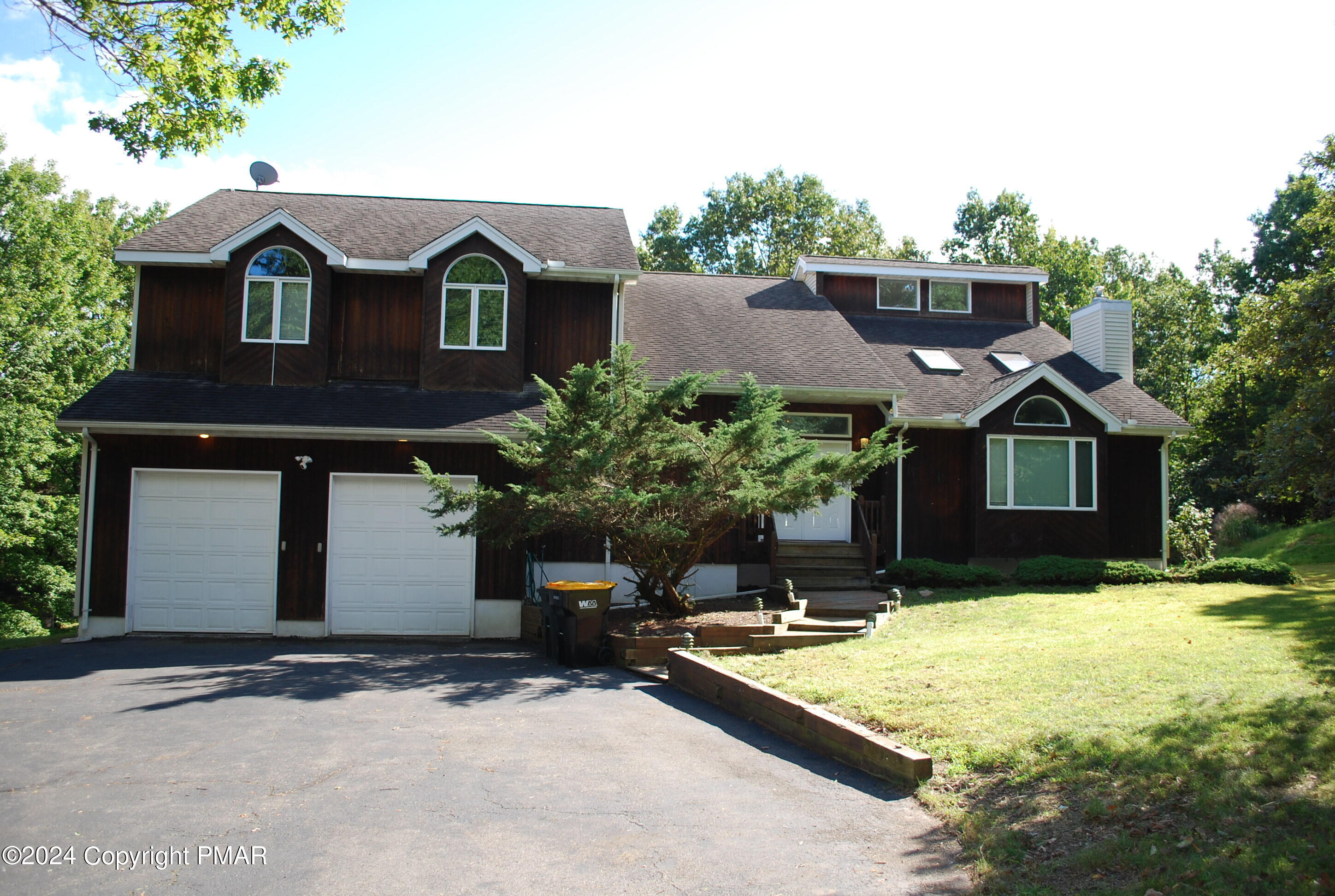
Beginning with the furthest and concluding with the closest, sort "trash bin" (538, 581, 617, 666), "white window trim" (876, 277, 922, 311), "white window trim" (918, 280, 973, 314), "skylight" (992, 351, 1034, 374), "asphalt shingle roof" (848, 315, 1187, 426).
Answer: "white window trim" (918, 280, 973, 314) < "white window trim" (876, 277, 922, 311) < "skylight" (992, 351, 1034, 374) < "asphalt shingle roof" (848, 315, 1187, 426) < "trash bin" (538, 581, 617, 666)

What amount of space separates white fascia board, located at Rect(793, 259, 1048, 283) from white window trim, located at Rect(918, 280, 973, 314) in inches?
3.2

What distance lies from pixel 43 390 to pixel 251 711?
71.8 feet

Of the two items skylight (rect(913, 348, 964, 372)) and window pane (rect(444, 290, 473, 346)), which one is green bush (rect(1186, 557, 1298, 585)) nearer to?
skylight (rect(913, 348, 964, 372))

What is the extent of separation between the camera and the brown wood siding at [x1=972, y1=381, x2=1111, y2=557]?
53.9 ft

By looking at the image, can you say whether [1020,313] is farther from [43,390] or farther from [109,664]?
[43,390]

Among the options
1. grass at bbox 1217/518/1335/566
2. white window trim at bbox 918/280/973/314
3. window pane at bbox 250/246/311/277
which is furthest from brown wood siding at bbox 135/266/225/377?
grass at bbox 1217/518/1335/566

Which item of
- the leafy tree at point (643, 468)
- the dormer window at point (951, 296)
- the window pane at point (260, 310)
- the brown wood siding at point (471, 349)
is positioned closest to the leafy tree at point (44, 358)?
the window pane at point (260, 310)

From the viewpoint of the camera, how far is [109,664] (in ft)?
37.6

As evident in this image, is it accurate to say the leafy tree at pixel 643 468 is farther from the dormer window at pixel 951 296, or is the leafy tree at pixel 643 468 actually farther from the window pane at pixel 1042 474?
the dormer window at pixel 951 296

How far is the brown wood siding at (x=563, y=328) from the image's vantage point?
15602 millimetres

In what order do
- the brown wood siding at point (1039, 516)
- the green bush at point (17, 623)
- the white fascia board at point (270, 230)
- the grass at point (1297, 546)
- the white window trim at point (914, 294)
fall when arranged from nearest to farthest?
the white fascia board at point (270, 230) < the brown wood siding at point (1039, 516) < the grass at point (1297, 546) < the white window trim at point (914, 294) < the green bush at point (17, 623)

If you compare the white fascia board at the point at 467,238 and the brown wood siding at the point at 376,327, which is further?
the brown wood siding at the point at 376,327

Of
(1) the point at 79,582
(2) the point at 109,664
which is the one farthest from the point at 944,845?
(1) the point at 79,582

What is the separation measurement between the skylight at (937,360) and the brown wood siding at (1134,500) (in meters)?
3.22
